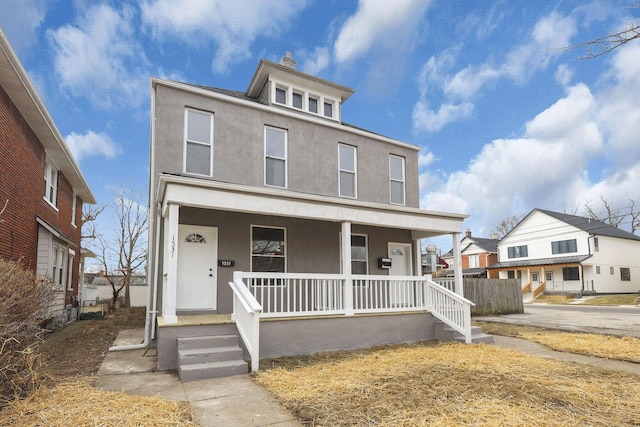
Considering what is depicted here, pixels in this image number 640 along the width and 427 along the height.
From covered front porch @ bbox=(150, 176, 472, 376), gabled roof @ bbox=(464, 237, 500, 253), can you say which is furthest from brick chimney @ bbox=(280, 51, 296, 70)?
gabled roof @ bbox=(464, 237, 500, 253)

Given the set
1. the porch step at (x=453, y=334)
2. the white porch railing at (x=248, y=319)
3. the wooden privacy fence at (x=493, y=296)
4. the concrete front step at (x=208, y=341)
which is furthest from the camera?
the wooden privacy fence at (x=493, y=296)

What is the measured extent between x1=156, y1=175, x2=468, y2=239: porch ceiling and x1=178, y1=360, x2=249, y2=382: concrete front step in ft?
9.07

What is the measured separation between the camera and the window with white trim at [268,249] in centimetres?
937

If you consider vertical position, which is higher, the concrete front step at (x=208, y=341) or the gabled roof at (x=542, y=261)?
the gabled roof at (x=542, y=261)

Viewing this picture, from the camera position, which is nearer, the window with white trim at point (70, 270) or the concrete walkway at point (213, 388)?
the concrete walkway at point (213, 388)

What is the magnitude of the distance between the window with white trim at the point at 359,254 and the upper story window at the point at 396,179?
200 centimetres

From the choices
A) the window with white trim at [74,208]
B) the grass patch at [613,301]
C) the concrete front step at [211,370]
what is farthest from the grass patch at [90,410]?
the grass patch at [613,301]

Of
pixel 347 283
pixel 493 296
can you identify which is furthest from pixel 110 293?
pixel 493 296

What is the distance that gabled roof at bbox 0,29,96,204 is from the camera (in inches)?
292

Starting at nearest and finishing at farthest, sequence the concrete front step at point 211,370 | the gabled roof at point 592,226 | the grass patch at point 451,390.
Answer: the grass patch at point 451,390
the concrete front step at point 211,370
the gabled roof at point 592,226

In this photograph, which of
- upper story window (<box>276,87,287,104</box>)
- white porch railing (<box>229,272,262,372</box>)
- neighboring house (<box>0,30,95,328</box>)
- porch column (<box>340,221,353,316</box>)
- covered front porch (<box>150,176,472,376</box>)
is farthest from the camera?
upper story window (<box>276,87,287,104</box>)

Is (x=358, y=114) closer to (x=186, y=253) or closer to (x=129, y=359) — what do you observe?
(x=186, y=253)

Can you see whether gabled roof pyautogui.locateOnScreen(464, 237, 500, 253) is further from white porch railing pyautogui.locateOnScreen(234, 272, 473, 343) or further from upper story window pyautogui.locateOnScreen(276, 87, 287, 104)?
upper story window pyautogui.locateOnScreen(276, 87, 287, 104)

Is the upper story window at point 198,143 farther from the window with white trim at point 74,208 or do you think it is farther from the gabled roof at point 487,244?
the gabled roof at point 487,244
